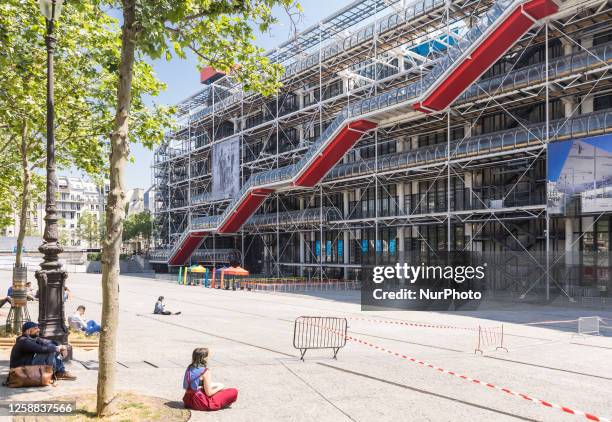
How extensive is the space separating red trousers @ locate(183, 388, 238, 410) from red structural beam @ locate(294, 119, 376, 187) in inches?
994

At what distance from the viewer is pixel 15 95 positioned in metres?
13.4

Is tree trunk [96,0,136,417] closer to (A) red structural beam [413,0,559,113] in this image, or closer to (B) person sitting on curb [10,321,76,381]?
(B) person sitting on curb [10,321,76,381]

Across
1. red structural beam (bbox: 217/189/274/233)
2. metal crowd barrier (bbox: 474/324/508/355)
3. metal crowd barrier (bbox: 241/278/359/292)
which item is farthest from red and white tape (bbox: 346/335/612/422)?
red structural beam (bbox: 217/189/274/233)

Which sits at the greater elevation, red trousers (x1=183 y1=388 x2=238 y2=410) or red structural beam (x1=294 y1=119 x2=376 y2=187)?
red structural beam (x1=294 y1=119 x2=376 y2=187)

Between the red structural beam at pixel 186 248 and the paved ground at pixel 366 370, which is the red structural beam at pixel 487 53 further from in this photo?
the red structural beam at pixel 186 248

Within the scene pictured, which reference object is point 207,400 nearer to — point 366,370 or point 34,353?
point 34,353

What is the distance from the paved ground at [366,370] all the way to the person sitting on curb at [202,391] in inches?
6.6

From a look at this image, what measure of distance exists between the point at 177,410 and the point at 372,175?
27550 millimetres

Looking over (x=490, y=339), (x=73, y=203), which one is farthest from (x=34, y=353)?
(x=73, y=203)

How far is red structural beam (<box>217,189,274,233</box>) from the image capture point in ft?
130

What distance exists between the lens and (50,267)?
1020 centimetres

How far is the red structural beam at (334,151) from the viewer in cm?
3188

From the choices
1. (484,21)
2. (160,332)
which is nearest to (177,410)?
(160,332)

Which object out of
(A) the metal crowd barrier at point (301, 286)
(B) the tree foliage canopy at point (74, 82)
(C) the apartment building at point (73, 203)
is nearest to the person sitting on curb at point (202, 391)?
(B) the tree foliage canopy at point (74, 82)
